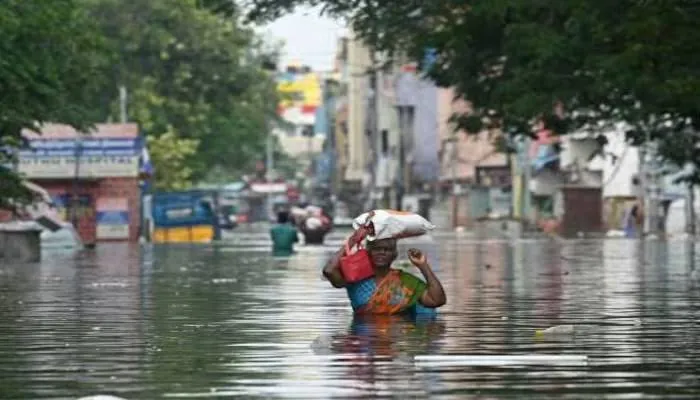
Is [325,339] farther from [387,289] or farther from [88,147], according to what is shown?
[88,147]

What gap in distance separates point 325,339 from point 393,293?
2560 mm

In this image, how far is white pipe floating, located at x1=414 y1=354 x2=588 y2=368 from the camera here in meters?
15.5

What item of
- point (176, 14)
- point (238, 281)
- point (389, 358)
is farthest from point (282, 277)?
point (176, 14)

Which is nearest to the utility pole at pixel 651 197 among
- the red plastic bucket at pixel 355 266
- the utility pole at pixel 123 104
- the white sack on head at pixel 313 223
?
the utility pole at pixel 123 104

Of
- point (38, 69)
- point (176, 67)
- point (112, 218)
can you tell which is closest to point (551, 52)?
point (38, 69)

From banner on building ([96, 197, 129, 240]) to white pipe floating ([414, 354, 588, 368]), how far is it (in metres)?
69.5

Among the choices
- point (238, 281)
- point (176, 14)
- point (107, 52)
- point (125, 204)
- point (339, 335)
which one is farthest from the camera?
point (176, 14)

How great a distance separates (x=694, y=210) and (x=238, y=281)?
55.0 m

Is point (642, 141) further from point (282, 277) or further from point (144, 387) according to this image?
point (144, 387)

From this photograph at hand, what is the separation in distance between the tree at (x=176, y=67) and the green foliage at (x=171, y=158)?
0.66 metres

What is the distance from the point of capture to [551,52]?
4131cm

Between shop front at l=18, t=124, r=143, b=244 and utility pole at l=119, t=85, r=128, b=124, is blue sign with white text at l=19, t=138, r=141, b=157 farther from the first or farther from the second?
utility pole at l=119, t=85, r=128, b=124

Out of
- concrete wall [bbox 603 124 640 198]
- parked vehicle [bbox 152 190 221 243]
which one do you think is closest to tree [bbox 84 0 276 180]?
parked vehicle [bbox 152 190 221 243]

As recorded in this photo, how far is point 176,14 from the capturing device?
109625mm
